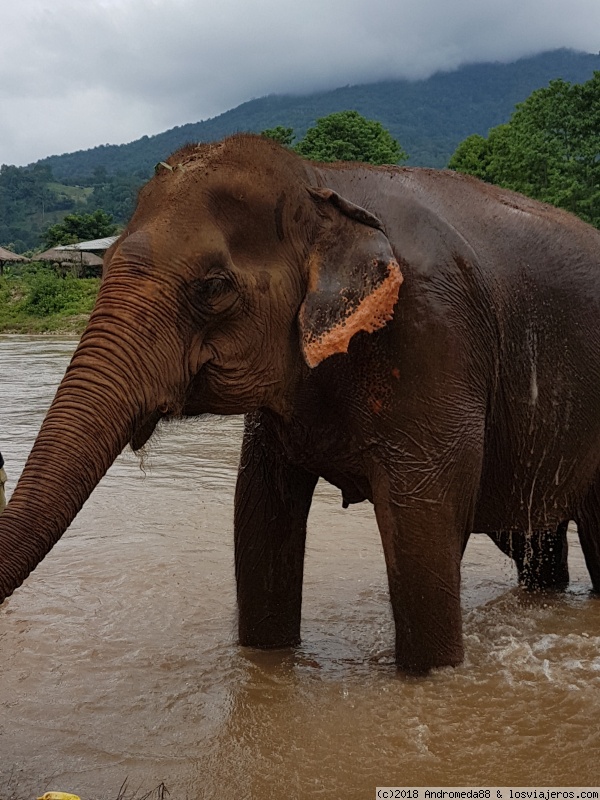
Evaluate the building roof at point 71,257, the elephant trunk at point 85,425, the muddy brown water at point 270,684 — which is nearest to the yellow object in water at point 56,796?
the muddy brown water at point 270,684

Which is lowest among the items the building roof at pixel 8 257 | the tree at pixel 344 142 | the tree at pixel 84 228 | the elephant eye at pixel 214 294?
the building roof at pixel 8 257

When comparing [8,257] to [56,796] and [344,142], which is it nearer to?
[344,142]

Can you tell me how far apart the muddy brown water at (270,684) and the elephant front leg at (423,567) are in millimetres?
232

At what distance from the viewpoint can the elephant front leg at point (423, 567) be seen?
356 cm

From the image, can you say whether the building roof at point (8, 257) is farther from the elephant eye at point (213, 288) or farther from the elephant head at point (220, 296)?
the elephant eye at point (213, 288)

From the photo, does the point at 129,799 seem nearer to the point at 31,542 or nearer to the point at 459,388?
the point at 31,542

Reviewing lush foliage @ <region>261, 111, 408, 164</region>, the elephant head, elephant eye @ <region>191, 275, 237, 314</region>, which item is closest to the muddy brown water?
the elephant head

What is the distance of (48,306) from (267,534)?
109 feet

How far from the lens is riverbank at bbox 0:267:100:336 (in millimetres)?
33750

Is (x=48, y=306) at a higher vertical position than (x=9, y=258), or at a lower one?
lower

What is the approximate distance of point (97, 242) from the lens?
51.7m

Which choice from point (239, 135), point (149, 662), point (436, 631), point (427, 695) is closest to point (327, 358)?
point (239, 135)

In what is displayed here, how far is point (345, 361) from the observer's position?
11.2 feet

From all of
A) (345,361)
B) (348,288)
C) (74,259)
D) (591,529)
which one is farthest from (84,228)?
(348,288)
